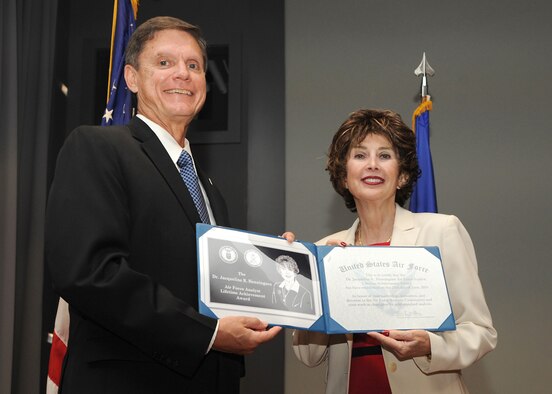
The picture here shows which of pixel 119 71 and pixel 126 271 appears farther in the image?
pixel 119 71

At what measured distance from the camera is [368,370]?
2.25 m

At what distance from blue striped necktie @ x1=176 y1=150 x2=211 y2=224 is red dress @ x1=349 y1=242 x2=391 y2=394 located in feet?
2.56

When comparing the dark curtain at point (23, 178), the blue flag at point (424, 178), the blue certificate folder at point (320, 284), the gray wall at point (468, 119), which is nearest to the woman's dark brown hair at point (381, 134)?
the blue certificate folder at point (320, 284)

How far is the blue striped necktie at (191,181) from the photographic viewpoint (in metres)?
2.03

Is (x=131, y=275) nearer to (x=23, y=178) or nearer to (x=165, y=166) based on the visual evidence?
(x=165, y=166)

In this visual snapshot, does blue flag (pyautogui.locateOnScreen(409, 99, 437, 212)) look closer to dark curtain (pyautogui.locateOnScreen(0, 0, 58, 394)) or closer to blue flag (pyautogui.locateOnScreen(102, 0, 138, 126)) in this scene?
blue flag (pyautogui.locateOnScreen(102, 0, 138, 126))

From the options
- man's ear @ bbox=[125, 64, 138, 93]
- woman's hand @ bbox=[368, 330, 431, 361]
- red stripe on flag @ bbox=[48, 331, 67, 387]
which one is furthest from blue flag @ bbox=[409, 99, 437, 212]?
red stripe on flag @ bbox=[48, 331, 67, 387]

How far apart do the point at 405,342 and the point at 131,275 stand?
0.94 meters

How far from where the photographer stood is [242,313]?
178 centimetres

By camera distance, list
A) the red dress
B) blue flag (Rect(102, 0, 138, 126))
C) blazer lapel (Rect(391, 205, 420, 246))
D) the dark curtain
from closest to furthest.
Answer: the red dress
blazer lapel (Rect(391, 205, 420, 246))
blue flag (Rect(102, 0, 138, 126))
the dark curtain

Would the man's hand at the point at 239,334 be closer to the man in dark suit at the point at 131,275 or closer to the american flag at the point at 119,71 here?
the man in dark suit at the point at 131,275

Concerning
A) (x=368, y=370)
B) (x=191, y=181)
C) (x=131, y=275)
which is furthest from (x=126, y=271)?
(x=368, y=370)

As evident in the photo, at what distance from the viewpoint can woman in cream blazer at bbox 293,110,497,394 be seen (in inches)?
83.0

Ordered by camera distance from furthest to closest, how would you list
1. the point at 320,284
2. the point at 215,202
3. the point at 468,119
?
the point at 468,119 < the point at 215,202 < the point at 320,284
